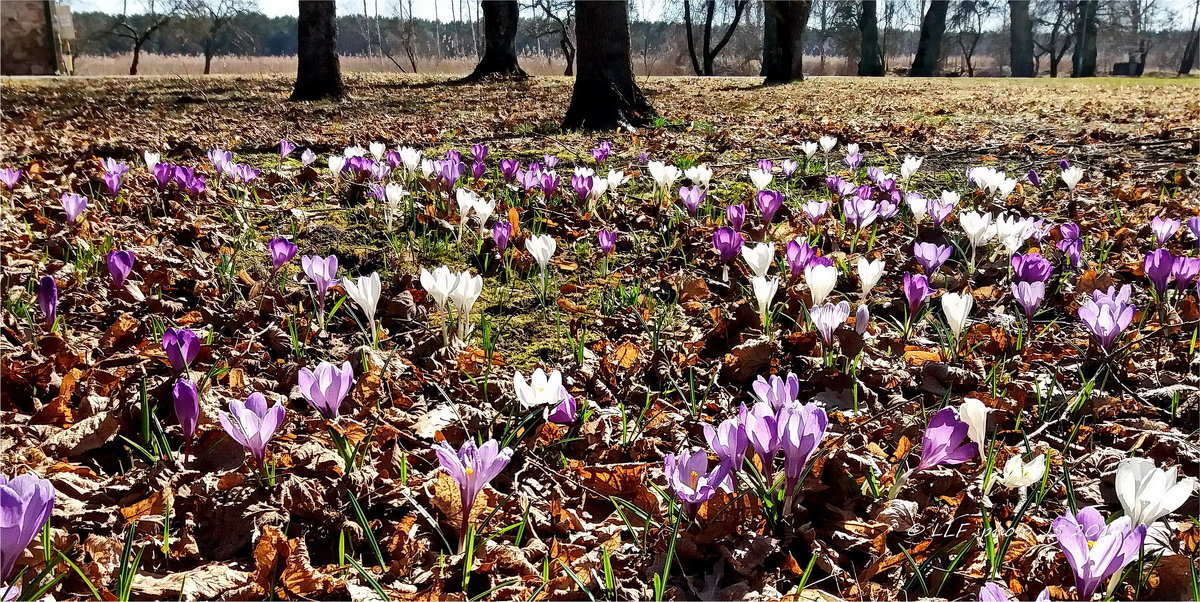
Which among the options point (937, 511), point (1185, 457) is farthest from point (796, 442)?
point (1185, 457)

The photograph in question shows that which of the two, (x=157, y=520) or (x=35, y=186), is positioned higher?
(x=35, y=186)

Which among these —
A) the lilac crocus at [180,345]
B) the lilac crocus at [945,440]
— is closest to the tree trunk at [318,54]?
the lilac crocus at [180,345]

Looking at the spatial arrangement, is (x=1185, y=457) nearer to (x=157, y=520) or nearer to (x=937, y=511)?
(x=937, y=511)

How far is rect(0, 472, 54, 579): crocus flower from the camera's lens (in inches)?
37.5

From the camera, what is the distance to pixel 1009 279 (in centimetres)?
272

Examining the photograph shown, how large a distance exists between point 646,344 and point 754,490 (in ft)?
2.99

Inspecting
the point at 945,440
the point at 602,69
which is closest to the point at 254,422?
the point at 945,440

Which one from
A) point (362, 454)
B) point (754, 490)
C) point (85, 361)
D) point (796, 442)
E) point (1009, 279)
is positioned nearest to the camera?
point (796, 442)

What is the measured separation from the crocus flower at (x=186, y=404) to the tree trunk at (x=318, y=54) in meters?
11.1

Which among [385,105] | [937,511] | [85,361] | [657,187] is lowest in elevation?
[937,511]

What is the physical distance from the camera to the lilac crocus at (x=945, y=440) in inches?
52.7

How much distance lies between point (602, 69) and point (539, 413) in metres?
6.69

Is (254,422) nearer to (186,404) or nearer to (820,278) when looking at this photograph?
(186,404)

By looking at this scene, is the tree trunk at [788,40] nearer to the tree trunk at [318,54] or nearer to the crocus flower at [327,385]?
the tree trunk at [318,54]
